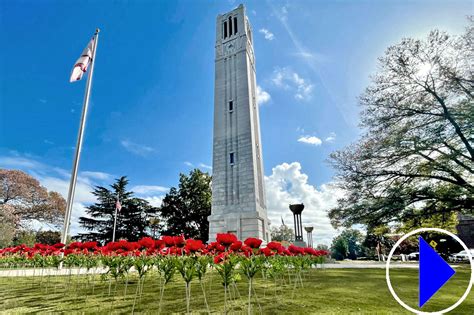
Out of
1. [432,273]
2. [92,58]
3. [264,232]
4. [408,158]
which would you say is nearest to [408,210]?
[408,158]

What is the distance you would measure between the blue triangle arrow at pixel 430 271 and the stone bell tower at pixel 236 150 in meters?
15.8

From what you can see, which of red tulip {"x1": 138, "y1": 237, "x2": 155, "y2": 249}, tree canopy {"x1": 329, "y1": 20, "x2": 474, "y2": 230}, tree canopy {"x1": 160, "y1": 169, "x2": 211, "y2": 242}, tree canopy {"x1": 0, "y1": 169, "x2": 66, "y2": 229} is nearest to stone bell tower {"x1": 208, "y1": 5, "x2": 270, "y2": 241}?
tree canopy {"x1": 329, "y1": 20, "x2": 474, "y2": 230}

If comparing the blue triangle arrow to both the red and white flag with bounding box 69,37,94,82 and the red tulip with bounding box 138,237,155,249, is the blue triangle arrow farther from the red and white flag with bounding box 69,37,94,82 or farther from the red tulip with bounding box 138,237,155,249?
the red and white flag with bounding box 69,37,94,82

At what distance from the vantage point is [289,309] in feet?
10.2

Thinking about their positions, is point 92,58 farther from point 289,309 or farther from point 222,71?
point 289,309

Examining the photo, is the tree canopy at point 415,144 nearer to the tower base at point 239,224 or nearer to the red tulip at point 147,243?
the tower base at point 239,224

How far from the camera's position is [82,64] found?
1099 cm

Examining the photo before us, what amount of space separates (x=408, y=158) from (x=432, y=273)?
40.4ft

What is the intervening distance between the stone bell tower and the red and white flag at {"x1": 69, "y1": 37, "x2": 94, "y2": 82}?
10.8 meters

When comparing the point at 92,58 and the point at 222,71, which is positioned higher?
the point at 222,71

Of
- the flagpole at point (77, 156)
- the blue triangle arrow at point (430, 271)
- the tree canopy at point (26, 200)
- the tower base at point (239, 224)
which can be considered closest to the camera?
the blue triangle arrow at point (430, 271)

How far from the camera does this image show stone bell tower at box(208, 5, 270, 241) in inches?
689

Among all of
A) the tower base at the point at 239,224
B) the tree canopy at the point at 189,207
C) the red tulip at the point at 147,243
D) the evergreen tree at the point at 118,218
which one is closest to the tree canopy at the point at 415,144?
the tower base at the point at 239,224

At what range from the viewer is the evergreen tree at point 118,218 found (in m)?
34.7
